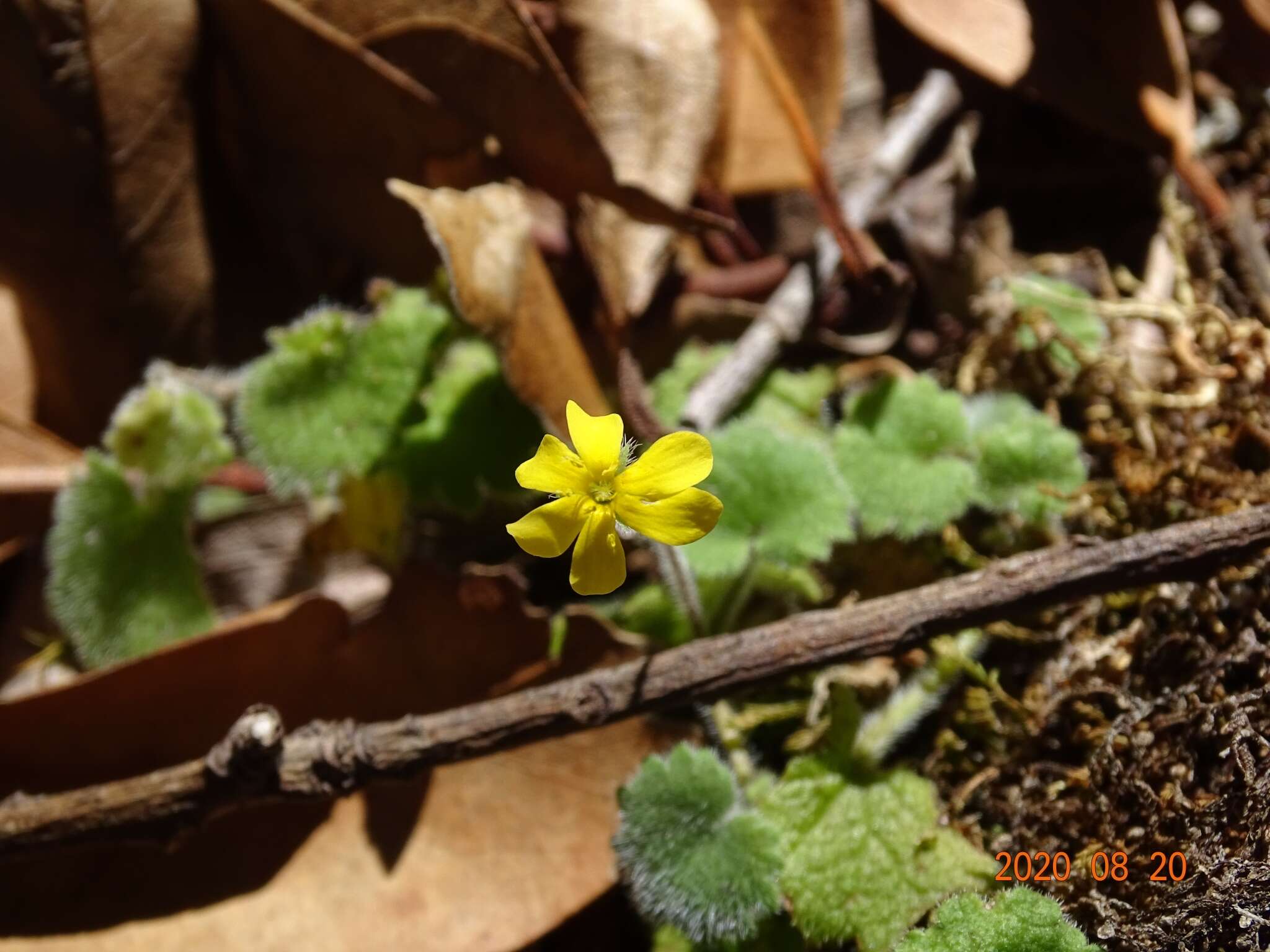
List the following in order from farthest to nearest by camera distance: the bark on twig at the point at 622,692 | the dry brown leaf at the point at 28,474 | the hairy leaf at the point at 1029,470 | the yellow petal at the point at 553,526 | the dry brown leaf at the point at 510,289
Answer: the dry brown leaf at the point at 28,474 < the hairy leaf at the point at 1029,470 < the dry brown leaf at the point at 510,289 < the bark on twig at the point at 622,692 < the yellow petal at the point at 553,526

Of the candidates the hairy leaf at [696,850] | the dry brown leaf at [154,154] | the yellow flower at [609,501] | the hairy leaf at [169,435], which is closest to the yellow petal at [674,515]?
the yellow flower at [609,501]

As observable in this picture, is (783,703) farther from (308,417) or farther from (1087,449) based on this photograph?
(308,417)

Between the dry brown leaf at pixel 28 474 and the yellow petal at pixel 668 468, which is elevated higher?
the yellow petal at pixel 668 468

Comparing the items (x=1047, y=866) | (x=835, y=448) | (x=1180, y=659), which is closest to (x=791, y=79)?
(x=835, y=448)

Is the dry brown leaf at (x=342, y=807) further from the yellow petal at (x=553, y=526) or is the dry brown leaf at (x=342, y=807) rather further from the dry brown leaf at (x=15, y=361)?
the dry brown leaf at (x=15, y=361)

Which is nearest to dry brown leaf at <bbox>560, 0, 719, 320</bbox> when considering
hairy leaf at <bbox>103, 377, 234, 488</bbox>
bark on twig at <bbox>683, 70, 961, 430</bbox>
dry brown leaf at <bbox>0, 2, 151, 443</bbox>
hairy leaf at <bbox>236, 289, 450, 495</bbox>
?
bark on twig at <bbox>683, 70, 961, 430</bbox>

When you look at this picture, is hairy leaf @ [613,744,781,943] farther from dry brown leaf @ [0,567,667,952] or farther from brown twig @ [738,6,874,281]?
brown twig @ [738,6,874,281]

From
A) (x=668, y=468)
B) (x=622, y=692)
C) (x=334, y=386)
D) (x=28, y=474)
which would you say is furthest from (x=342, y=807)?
(x=28, y=474)
